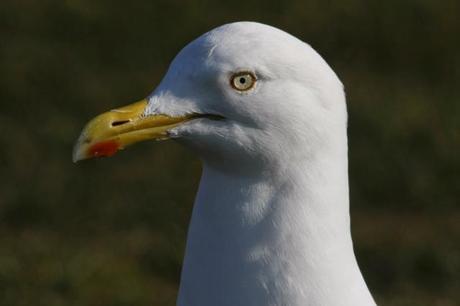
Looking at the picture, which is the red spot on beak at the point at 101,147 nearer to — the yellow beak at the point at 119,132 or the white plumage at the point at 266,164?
the yellow beak at the point at 119,132

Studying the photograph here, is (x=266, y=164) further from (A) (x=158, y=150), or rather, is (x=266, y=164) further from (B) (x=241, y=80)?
(A) (x=158, y=150)

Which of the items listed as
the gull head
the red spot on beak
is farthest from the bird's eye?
the red spot on beak

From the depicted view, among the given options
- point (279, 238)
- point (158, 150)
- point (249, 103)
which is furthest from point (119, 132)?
point (158, 150)

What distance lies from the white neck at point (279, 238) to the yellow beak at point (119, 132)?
0.78 feet

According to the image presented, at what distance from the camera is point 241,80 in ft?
14.0

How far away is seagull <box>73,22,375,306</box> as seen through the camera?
4309mm

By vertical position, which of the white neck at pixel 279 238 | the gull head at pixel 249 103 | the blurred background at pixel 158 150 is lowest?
the blurred background at pixel 158 150

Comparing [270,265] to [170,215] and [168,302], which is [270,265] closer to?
[168,302]

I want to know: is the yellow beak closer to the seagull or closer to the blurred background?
the seagull

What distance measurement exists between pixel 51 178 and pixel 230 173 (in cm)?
549

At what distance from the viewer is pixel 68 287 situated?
26.1 ft

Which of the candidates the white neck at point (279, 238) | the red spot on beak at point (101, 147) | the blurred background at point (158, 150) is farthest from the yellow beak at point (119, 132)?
the blurred background at point (158, 150)

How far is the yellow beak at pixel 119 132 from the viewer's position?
14.3ft

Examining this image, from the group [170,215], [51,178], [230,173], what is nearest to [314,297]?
[230,173]
